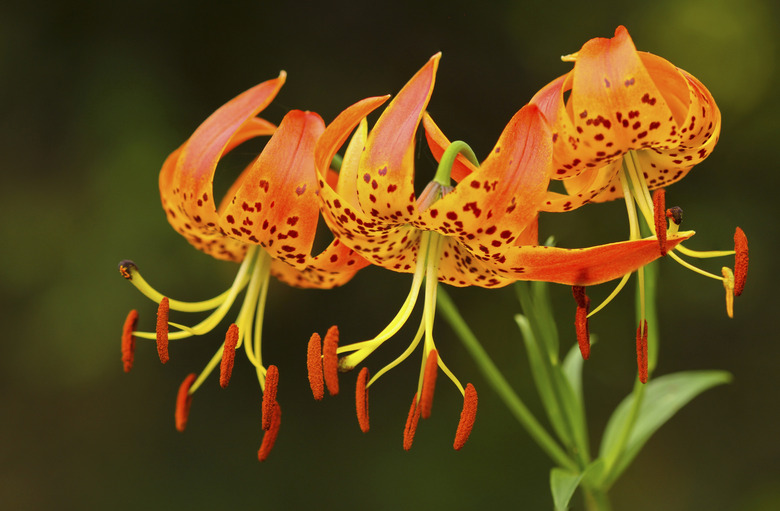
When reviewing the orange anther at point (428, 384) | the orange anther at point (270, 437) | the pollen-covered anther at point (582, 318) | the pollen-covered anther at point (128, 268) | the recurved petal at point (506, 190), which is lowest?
the pollen-covered anther at point (582, 318)

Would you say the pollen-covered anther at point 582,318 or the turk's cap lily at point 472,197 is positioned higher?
the turk's cap lily at point 472,197

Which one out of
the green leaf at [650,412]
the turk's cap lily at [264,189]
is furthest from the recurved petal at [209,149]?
the green leaf at [650,412]

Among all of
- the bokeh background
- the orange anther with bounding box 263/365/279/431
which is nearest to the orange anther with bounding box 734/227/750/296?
the orange anther with bounding box 263/365/279/431

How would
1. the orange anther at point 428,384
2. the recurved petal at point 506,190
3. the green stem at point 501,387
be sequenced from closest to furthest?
1. the recurved petal at point 506,190
2. the orange anther at point 428,384
3. the green stem at point 501,387

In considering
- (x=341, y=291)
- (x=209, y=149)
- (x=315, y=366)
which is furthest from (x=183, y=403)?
(x=341, y=291)

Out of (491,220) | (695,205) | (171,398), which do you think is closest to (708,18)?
(695,205)

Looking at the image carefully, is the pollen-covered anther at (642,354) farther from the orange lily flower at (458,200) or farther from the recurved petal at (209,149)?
the recurved petal at (209,149)
